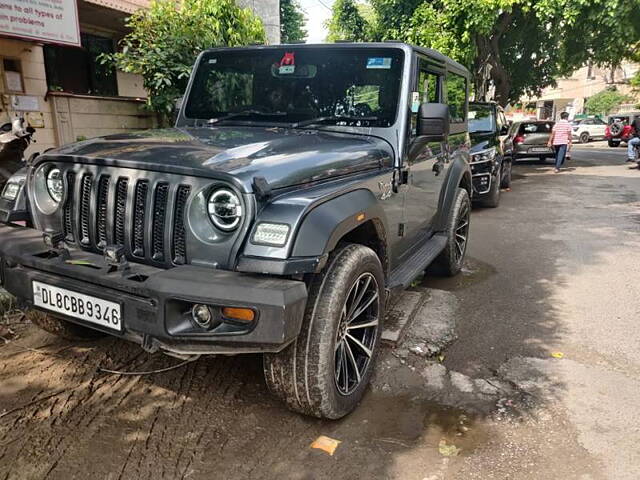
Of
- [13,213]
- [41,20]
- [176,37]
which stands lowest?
[13,213]

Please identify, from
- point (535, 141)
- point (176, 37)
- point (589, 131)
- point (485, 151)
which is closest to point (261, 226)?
point (176, 37)

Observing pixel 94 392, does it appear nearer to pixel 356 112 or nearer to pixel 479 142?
pixel 356 112

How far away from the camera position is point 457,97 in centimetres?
505

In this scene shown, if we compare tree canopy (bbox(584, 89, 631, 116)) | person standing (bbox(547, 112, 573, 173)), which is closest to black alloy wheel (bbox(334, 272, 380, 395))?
person standing (bbox(547, 112, 573, 173))

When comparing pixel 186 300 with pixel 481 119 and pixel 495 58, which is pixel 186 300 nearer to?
pixel 481 119

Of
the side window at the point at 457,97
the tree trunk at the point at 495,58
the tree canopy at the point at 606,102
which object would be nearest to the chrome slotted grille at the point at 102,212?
the side window at the point at 457,97

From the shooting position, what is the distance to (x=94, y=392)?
9.73 ft

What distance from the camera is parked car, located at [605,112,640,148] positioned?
2498cm

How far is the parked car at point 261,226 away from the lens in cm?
213

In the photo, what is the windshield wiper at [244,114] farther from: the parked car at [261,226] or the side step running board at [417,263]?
the side step running board at [417,263]

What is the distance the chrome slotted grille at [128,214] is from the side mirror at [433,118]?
1730 mm

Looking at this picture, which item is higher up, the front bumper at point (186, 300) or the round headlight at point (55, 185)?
the round headlight at point (55, 185)

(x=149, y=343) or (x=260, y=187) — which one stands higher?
(x=260, y=187)

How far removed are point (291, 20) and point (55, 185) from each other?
22218mm
